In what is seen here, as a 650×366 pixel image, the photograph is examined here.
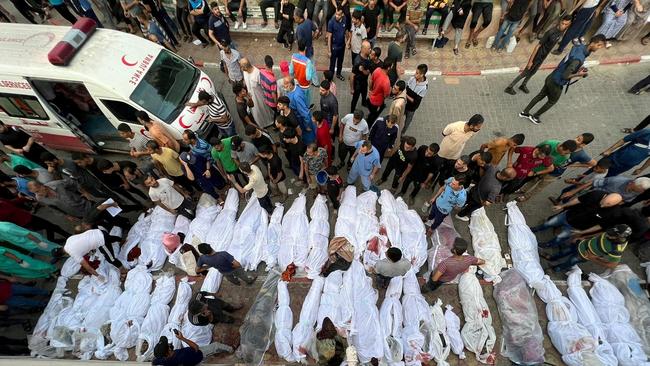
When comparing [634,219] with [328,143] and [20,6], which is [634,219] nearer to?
[328,143]

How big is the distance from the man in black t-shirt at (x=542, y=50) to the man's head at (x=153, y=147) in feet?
25.2

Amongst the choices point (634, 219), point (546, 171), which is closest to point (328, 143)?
point (546, 171)

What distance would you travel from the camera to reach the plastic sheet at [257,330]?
15.4 ft

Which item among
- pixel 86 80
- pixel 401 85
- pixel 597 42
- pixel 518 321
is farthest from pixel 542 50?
pixel 86 80

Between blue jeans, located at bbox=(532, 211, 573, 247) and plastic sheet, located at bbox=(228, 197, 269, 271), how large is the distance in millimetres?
4839

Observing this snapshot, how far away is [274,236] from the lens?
593 cm

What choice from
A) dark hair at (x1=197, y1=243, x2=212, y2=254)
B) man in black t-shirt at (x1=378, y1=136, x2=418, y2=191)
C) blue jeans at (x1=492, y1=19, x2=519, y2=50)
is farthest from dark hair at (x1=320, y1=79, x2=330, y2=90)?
blue jeans at (x1=492, y1=19, x2=519, y2=50)

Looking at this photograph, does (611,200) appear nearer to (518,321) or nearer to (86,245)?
(518,321)

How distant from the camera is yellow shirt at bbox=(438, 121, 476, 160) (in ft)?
18.2

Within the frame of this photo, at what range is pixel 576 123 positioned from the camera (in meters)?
7.66

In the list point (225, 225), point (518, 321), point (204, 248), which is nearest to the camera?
point (204, 248)

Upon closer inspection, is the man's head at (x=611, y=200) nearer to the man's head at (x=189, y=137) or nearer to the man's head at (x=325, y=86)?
the man's head at (x=325, y=86)

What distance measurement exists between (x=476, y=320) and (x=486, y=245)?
1329 millimetres

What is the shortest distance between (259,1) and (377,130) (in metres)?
6.28
